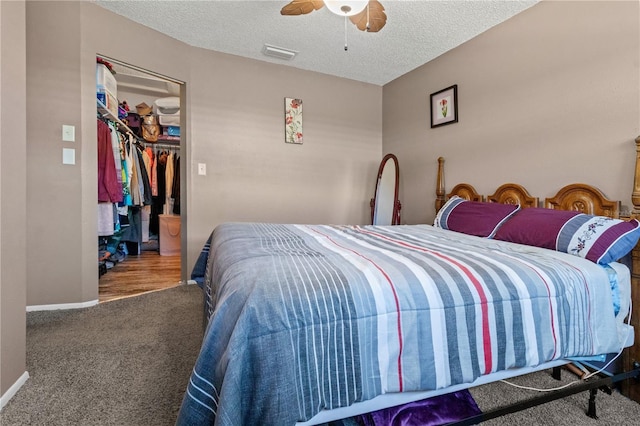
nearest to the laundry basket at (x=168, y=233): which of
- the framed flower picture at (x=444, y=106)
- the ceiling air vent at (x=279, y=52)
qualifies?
the ceiling air vent at (x=279, y=52)

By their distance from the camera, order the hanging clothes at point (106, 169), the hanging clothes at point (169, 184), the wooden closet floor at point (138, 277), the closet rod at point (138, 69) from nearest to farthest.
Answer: the closet rod at point (138, 69)
the hanging clothes at point (106, 169)
the wooden closet floor at point (138, 277)
the hanging clothes at point (169, 184)

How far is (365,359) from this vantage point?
2.80ft

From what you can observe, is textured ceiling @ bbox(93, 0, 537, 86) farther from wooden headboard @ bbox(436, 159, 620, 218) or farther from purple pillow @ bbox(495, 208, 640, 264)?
purple pillow @ bbox(495, 208, 640, 264)

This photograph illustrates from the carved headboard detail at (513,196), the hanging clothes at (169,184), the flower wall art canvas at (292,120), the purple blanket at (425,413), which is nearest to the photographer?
the purple blanket at (425,413)

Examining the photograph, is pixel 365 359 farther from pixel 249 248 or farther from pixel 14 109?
pixel 14 109

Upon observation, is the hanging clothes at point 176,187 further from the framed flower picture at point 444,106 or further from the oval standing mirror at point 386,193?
the framed flower picture at point 444,106

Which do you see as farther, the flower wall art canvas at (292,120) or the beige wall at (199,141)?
the flower wall art canvas at (292,120)

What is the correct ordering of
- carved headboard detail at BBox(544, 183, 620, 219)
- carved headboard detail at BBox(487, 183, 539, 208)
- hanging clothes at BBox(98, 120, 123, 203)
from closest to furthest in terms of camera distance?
1. carved headboard detail at BBox(544, 183, 620, 219)
2. carved headboard detail at BBox(487, 183, 539, 208)
3. hanging clothes at BBox(98, 120, 123, 203)

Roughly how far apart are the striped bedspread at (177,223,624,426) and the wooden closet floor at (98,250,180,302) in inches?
88.1

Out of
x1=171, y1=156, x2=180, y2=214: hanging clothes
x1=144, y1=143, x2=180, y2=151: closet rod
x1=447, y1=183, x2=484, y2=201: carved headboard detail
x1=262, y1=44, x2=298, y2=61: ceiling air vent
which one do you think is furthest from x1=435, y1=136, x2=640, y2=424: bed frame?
x1=144, y1=143, x2=180, y2=151: closet rod

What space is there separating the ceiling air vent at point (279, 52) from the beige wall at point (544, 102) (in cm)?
144

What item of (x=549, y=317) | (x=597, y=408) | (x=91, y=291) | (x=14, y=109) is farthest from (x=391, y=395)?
(x=91, y=291)

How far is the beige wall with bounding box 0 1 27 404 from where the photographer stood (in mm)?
1332

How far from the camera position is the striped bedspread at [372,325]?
748mm
